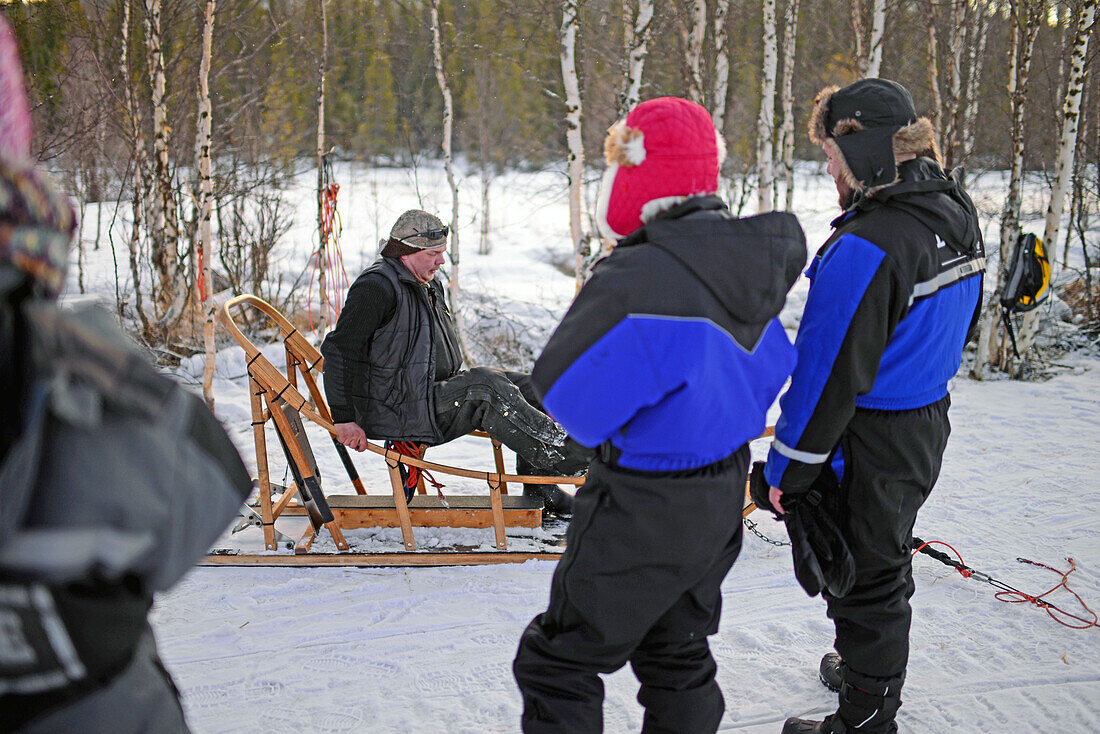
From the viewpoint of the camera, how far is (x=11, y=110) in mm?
838

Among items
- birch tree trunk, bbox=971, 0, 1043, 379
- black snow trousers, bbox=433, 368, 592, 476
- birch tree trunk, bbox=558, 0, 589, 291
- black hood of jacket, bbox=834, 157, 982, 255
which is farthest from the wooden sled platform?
birch tree trunk, bbox=971, 0, 1043, 379

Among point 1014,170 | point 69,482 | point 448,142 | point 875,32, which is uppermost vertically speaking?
point 875,32

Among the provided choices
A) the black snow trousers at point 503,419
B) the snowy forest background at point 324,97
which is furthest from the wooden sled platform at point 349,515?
the snowy forest background at point 324,97

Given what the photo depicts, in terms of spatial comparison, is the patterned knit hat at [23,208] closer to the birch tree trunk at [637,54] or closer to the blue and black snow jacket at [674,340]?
the blue and black snow jacket at [674,340]

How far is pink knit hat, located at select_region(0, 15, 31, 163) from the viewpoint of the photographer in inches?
32.2

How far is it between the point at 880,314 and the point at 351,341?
7.47 feet

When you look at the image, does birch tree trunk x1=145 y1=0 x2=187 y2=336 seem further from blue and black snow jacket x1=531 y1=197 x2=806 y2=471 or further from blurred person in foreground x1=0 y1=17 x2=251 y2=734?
blurred person in foreground x1=0 y1=17 x2=251 y2=734

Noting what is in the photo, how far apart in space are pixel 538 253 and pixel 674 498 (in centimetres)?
1444

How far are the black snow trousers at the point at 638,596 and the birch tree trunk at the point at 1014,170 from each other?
6.03 meters

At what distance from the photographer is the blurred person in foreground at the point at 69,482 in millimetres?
792

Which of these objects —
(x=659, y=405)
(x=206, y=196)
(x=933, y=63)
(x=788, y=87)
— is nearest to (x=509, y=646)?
(x=659, y=405)

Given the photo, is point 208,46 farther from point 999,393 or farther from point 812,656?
point 999,393

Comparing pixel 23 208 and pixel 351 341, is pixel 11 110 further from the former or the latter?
pixel 351 341

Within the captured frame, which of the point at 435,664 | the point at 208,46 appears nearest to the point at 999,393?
the point at 435,664
